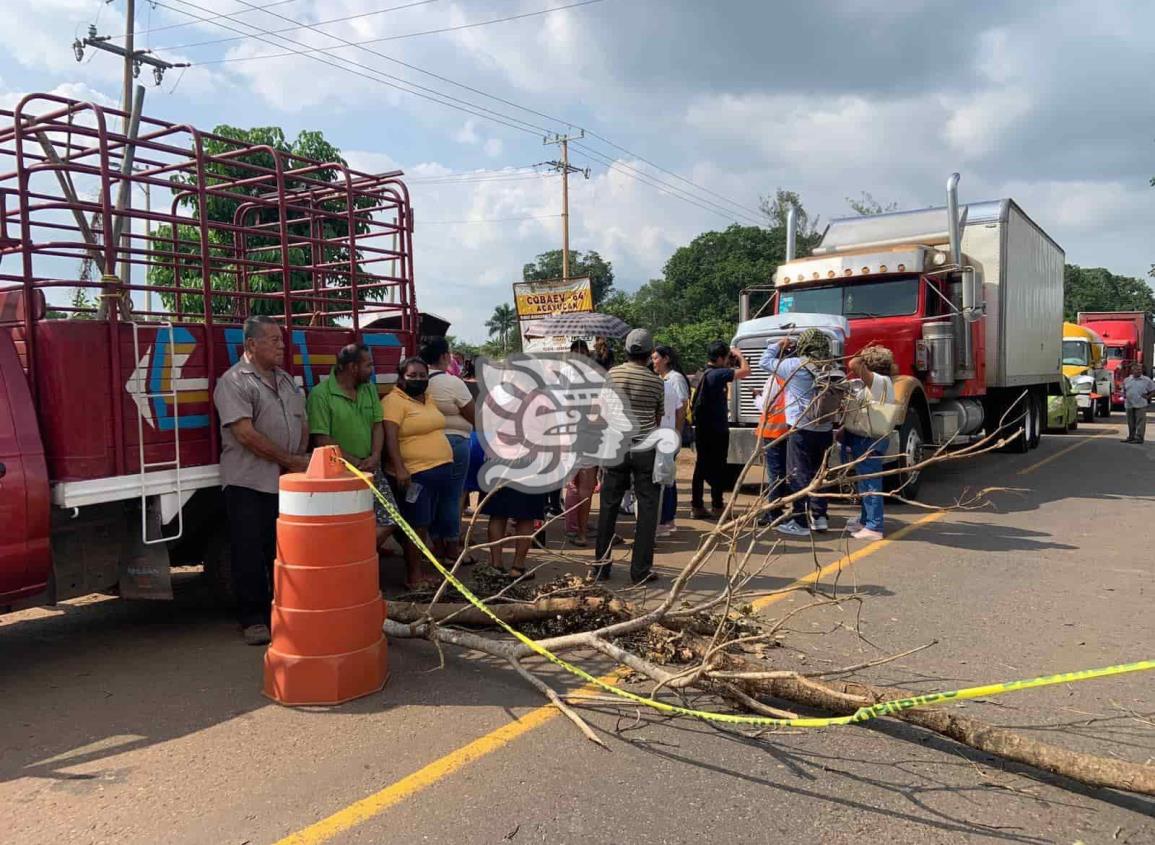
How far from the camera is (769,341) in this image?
1006 cm

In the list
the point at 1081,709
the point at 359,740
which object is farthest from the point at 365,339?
Result: the point at 1081,709

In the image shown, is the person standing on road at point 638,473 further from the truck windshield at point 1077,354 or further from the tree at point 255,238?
the truck windshield at point 1077,354

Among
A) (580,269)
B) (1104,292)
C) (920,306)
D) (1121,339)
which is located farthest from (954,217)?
(1104,292)

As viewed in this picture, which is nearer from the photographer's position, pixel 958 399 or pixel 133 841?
pixel 133 841

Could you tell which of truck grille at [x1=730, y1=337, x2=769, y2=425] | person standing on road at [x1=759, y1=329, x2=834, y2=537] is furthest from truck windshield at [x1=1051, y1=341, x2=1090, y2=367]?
person standing on road at [x1=759, y1=329, x2=834, y2=537]

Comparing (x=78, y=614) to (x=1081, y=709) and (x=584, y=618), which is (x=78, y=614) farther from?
(x=1081, y=709)

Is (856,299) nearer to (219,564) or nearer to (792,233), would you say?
(792,233)

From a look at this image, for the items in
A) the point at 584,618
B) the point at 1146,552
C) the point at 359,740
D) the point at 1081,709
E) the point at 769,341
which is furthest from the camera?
the point at 769,341

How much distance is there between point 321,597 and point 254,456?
1.28 m

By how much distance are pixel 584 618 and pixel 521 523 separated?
180cm

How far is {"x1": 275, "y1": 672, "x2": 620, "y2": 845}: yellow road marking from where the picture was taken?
2.95 meters

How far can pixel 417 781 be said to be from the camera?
10.9 feet

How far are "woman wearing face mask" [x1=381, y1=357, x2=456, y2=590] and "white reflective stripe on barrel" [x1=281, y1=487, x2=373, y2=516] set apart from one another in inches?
65.7

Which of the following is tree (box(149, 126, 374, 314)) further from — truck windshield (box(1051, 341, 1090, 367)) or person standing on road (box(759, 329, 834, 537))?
truck windshield (box(1051, 341, 1090, 367))
